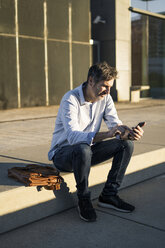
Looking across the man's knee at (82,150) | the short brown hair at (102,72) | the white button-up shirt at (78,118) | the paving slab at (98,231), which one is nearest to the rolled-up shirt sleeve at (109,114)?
the white button-up shirt at (78,118)

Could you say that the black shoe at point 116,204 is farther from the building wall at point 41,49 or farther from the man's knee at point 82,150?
the building wall at point 41,49

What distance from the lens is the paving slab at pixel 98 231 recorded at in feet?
8.62

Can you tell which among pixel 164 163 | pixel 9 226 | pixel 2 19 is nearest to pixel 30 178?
pixel 9 226

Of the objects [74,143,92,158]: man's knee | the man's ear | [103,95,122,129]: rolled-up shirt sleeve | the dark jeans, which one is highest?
the man's ear

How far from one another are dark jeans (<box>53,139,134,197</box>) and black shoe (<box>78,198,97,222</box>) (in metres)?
0.06

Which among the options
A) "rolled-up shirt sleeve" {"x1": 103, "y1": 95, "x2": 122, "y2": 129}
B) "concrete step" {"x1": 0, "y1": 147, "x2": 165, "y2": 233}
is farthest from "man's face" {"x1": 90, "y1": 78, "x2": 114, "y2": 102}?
"concrete step" {"x1": 0, "y1": 147, "x2": 165, "y2": 233}

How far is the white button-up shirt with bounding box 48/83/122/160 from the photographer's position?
3104 millimetres

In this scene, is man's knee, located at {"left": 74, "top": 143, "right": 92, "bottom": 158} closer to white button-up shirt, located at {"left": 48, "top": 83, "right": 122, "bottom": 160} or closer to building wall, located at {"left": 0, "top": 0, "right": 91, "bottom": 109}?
white button-up shirt, located at {"left": 48, "top": 83, "right": 122, "bottom": 160}

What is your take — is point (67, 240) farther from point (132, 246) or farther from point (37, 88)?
point (37, 88)

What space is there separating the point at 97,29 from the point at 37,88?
5411mm

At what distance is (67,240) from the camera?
2.67 metres

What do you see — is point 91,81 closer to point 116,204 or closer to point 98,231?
point 116,204

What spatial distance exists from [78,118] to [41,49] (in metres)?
10.6

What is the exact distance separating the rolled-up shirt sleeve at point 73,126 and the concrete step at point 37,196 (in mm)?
484
